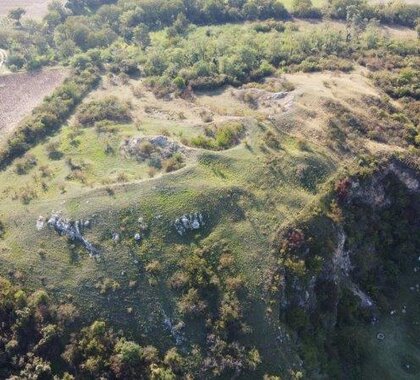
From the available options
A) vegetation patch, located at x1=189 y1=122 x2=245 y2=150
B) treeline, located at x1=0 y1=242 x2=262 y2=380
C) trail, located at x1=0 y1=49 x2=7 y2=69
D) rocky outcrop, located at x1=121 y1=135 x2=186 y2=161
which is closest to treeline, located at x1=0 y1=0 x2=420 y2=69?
trail, located at x1=0 y1=49 x2=7 y2=69

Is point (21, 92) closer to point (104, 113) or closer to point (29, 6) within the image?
point (104, 113)

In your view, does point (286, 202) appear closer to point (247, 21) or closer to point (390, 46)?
point (390, 46)

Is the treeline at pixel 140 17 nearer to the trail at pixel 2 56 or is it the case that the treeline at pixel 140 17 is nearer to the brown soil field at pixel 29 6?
the trail at pixel 2 56

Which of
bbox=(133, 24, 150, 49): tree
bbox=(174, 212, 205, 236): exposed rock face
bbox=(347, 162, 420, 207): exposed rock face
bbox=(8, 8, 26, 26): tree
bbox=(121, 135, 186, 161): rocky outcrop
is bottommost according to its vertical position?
bbox=(347, 162, 420, 207): exposed rock face

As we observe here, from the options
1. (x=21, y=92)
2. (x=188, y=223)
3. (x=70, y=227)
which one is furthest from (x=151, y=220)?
(x=21, y=92)

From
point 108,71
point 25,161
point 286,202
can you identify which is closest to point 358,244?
point 286,202

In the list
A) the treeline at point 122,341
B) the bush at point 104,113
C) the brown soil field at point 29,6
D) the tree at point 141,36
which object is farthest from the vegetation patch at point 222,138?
the brown soil field at point 29,6

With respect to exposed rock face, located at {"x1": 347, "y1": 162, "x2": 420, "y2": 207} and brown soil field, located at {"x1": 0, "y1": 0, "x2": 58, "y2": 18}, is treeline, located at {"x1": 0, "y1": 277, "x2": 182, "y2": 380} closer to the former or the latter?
exposed rock face, located at {"x1": 347, "y1": 162, "x2": 420, "y2": 207}
